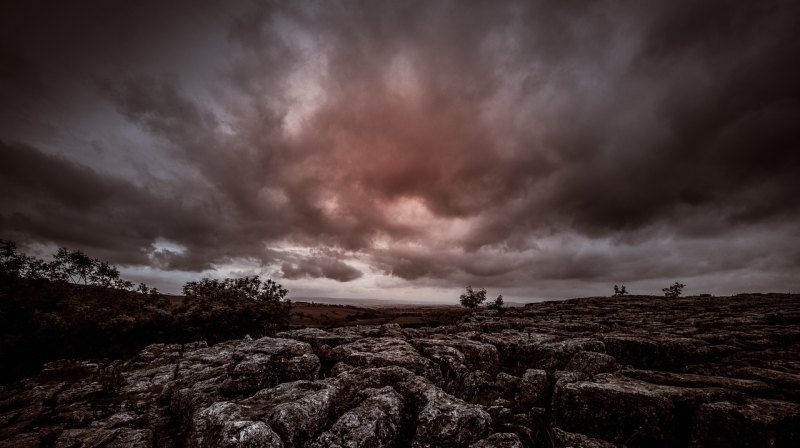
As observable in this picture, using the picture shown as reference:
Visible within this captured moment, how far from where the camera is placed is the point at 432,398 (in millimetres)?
9648

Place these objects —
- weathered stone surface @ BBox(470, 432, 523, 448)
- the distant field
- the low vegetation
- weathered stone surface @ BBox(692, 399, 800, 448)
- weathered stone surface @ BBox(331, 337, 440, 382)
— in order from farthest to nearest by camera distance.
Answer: the distant field, the low vegetation, weathered stone surface @ BBox(331, 337, 440, 382), weathered stone surface @ BBox(470, 432, 523, 448), weathered stone surface @ BBox(692, 399, 800, 448)

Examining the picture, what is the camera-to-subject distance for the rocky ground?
8.19 metres

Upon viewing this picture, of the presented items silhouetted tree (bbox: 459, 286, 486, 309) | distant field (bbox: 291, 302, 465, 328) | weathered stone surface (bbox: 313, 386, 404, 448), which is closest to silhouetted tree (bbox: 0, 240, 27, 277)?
distant field (bbox: 291, 302, 465, 328)

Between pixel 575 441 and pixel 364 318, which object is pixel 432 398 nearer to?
pixel 575 441

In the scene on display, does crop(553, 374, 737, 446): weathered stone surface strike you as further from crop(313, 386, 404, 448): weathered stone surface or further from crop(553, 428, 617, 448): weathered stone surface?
crop(313, 386, 404, 448): weathered stone surface

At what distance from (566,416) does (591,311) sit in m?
31.0

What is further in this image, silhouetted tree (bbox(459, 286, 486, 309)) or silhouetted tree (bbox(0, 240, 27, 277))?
silhouetted tree (bbox(459, 286, 486, 309))

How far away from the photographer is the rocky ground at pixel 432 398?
8188 mm

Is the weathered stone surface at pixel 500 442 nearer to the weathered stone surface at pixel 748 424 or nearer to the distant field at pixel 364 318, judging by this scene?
the weathered stone surface at pixel 748 424

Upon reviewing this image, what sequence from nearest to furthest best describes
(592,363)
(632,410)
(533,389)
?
(632,410), (533,389), (592,363)

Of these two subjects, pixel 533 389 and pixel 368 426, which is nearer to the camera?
pixel 368 426

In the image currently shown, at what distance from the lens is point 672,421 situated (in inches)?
341

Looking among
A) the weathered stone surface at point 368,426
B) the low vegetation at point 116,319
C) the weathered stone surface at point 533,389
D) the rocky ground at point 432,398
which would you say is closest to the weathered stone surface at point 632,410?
the rocky ground at point 432,398

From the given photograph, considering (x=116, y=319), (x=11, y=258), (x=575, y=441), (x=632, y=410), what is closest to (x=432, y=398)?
(x=575, y=441)
